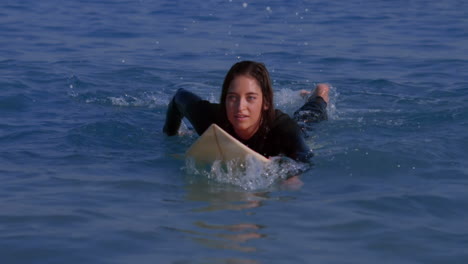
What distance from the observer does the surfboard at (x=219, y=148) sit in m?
5.52

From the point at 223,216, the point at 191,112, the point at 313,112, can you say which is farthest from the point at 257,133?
the point at 313,112

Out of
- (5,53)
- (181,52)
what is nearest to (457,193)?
(181,52)

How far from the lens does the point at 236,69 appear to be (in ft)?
18.2

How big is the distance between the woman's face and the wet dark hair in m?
0.03

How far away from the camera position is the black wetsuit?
5645 mm

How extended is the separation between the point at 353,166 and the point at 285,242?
185 cm

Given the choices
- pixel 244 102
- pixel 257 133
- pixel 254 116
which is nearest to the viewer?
pixel 244 102

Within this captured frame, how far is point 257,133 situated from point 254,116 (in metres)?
0.18

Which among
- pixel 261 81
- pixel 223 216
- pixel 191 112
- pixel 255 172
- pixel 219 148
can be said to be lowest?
pixel 223 216

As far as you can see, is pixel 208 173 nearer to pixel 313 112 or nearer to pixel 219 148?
pixel 219 148

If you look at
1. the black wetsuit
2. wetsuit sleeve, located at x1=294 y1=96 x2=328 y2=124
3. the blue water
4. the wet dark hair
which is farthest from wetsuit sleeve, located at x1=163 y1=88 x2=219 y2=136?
wetsuit sleeve, located at x1=294 y1=96 x2=328 y2=124

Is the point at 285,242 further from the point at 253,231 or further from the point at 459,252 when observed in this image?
the point at 459,252

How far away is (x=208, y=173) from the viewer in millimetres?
5719

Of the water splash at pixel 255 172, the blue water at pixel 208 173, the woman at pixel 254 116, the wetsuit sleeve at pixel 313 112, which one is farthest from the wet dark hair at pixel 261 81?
the wetsuit sleeve at pixel 313 112
